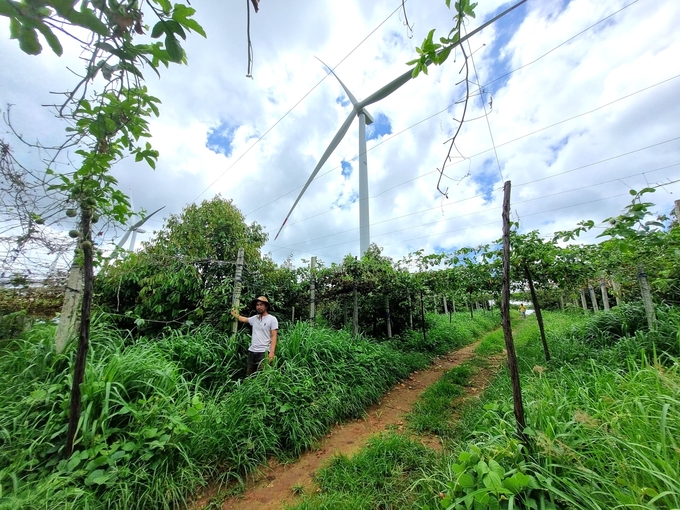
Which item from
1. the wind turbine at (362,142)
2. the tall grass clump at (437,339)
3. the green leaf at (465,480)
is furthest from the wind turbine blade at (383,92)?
the green leaf at (465,480)

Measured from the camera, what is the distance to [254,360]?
12.5ft

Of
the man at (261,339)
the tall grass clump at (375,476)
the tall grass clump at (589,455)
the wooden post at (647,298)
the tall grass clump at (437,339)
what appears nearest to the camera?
the tall grass clump at (589,455)

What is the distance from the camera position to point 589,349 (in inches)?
160

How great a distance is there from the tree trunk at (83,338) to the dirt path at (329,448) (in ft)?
3.64

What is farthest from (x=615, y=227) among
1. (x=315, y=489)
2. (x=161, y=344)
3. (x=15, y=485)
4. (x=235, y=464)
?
(x=161, y=344)

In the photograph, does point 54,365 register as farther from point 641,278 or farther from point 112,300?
point 641,278

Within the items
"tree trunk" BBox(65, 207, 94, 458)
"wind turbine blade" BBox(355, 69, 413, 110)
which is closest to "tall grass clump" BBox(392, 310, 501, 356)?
"tree trunk" BBox(65, 207, 94, 458)

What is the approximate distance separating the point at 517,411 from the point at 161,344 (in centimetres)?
411

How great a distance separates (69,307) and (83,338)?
1.02 m

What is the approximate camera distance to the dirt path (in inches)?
88.1

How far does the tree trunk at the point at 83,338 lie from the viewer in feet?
6.13

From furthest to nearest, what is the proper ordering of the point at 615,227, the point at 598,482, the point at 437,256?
1. the point at 437,256
2. the point at 615,227
3. the point at 598,482

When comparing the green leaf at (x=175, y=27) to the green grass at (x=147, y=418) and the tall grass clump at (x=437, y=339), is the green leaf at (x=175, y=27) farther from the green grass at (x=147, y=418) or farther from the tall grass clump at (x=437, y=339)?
the tall grass clump at (x=437, y=339)

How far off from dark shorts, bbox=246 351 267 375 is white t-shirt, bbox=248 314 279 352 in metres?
0.06
